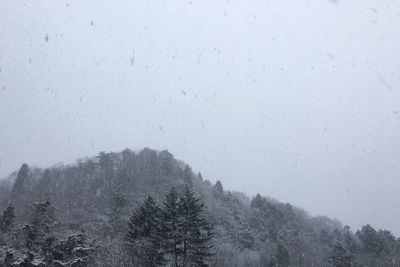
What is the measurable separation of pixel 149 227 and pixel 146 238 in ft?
5.99

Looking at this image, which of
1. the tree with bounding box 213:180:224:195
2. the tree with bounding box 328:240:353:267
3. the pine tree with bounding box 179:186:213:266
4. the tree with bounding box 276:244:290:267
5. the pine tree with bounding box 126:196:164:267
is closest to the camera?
the pine tree with bounding box 179:186:213:266

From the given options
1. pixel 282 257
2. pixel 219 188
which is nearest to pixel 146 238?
pixel 282 257

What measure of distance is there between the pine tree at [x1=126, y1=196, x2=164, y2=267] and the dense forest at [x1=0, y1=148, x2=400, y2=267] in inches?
3.5

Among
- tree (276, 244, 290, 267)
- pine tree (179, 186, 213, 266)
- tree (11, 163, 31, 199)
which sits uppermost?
tree (11, 163, 31, 199)

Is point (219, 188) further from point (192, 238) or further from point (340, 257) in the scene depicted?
point (192, 238)

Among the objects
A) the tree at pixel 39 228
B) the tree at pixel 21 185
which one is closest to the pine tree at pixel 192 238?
the tree at pixel 39 228

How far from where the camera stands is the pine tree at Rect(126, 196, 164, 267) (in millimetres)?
35875

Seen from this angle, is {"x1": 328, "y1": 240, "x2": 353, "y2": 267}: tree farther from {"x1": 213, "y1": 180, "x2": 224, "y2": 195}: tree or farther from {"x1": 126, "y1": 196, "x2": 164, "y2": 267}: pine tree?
{"x1": 213, "y1": 180, "x2": 224, "y2": 195}: tree

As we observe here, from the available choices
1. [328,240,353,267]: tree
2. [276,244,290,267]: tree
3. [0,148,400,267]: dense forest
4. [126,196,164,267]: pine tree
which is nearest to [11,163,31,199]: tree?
[0,148,400,267]: dense forest

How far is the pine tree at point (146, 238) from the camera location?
35875mm

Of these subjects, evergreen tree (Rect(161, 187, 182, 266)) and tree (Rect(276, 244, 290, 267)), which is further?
tree (Rect(276, 244, 290, 267))

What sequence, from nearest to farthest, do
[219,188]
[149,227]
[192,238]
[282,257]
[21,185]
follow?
[192,238]
[149,227]
[282,257]
[21,185]
[219,188]

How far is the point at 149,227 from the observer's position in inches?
1532

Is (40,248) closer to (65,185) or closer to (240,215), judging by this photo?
(240,215)
